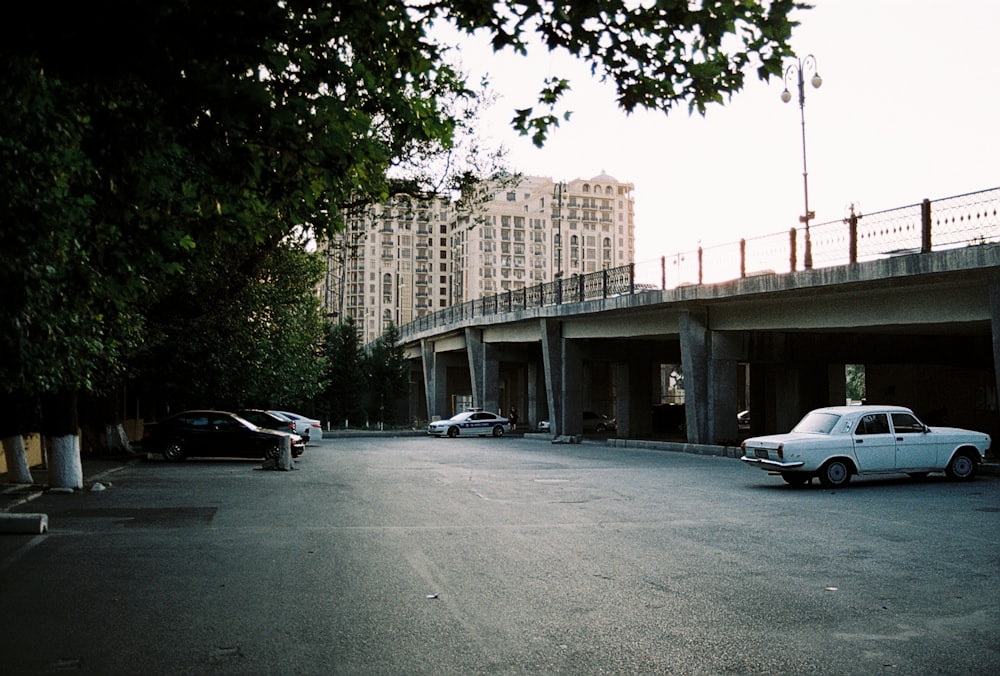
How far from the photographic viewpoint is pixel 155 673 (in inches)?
229

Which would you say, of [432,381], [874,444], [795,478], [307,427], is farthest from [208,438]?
[432,381]

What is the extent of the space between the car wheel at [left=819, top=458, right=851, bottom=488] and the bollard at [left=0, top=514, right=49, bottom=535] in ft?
42.9

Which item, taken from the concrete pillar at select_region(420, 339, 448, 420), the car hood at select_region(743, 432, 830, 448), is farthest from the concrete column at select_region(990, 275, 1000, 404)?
the concrete pillar at select_region(420, 339, 448, 420)

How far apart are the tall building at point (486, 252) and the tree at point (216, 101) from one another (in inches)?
5602

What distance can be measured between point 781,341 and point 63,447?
24.0 m

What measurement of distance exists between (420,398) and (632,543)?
8996 centimetres

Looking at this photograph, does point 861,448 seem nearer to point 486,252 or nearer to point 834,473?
point 834,473

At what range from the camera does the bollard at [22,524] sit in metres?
12.3

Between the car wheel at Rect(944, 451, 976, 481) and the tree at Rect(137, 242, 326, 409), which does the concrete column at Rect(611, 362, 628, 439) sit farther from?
the car wheel at Rect(944, 451, 976, 481)

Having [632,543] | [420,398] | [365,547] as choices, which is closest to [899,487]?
[632,543]

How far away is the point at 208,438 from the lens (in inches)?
1129

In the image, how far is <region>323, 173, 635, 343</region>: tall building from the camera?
159m

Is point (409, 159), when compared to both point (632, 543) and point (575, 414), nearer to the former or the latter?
point (632, 543)

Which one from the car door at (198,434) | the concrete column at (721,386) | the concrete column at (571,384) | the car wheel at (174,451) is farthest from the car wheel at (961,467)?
the concrete column at (571,384)
